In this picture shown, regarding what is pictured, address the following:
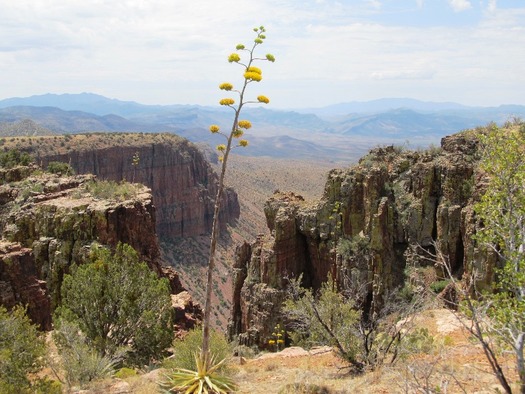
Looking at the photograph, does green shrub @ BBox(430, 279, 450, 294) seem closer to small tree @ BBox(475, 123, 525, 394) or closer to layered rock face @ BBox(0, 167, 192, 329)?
small tree @ BBox(475, 123, 525, 394)

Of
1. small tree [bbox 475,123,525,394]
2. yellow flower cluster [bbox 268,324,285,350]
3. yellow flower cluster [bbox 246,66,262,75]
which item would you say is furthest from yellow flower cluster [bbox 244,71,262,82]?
yellow flower cluster [bbox 268,324,285,350]

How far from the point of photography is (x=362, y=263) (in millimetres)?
31234

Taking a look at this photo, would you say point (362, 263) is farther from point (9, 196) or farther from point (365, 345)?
point (9, 196)

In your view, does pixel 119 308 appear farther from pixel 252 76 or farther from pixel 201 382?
pixel 252 76

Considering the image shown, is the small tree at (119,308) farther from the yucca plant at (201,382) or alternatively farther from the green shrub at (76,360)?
the yucca plant at (201,382)

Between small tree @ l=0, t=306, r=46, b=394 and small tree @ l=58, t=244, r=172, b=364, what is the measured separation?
377 centimetres

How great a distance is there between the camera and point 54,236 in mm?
29297

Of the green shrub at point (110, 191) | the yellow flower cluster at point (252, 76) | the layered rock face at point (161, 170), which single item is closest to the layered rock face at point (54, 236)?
the green shrub at point (110, 191)

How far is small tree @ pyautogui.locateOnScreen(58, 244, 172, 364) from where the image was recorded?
18.7 metres

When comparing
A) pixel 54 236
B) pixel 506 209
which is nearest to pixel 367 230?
pixel 54 236

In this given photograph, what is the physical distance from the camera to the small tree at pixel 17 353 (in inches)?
486

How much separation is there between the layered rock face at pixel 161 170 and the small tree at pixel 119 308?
214 feet

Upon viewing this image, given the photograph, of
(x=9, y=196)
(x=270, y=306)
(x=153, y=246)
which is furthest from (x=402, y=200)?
(x=9, y=196)

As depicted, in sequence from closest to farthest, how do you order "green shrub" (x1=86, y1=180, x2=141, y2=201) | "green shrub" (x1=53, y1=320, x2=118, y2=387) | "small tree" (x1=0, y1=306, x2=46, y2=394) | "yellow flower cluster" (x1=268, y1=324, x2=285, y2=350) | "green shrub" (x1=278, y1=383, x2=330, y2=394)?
"green shrub" (x1=278, y1=383, x2=330, y2=394), "small tree" (x1=0, y1=306, x2=46, y2=394), "green shrub" (x1=53, y1=320, x2=118, y2=387), "yellow flower cluster" (x1=268, y1=324, x2=285, y2=350), "green shrub" (x1=86, y1=180, x2=141, y2=201)
